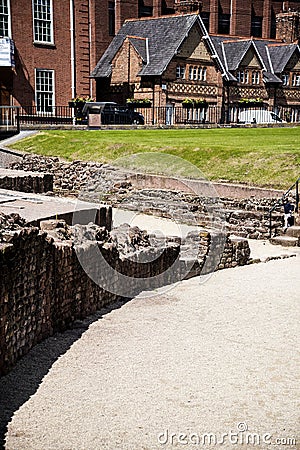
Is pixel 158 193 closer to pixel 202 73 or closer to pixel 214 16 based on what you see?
pixel 202 73

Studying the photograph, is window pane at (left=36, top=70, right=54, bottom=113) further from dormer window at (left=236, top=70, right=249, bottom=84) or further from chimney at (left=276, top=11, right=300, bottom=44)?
chimney at (left=276, top=11, right=300, bottom=44)

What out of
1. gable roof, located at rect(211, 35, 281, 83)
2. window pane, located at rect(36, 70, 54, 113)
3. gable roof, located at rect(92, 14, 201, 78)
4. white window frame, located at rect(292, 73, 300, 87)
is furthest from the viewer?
white window frame, located at rect(292, 73, 300, 87)

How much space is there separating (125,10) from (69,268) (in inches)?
1798

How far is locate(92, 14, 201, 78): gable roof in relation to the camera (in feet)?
162

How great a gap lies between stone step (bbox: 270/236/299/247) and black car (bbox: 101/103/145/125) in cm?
2369

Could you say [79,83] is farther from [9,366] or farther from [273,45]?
[9,366]

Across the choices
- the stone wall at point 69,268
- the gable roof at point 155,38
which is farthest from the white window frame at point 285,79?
the stone wall at point 69,268

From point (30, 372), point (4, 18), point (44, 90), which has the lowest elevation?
point (30, 372)

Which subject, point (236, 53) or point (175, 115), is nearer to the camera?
point (175, 115)

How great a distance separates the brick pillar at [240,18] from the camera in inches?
2579

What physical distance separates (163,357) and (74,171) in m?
20.7

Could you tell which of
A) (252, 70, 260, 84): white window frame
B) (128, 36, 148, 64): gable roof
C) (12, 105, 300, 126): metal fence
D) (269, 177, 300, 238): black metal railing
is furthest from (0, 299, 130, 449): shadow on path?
(252, 70, 260, 84): white window frame

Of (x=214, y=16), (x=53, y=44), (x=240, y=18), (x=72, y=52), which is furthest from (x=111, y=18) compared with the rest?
(x=240, y=18)

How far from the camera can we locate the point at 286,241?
2120cm
